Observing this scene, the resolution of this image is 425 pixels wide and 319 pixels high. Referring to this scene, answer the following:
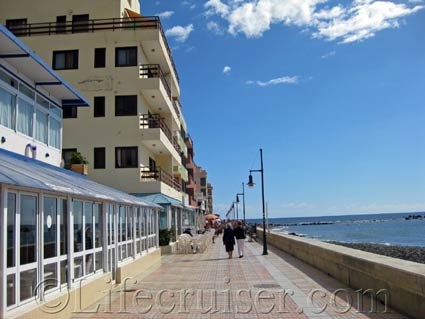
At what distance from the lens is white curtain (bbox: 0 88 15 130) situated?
491 inches

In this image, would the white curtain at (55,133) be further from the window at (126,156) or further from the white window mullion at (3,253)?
the window at (126,156)

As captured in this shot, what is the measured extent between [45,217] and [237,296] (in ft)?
16.4

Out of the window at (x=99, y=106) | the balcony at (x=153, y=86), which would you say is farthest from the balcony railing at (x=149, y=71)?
the window at (x=99, y=106)

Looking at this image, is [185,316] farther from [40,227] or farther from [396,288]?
[396,288]

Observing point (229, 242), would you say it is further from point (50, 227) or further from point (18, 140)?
point (50, 227)

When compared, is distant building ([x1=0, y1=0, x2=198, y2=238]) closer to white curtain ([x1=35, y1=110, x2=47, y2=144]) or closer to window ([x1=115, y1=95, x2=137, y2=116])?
window ([x1=115, y1=95, x2=137, y2=116])

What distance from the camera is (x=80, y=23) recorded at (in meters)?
32.0

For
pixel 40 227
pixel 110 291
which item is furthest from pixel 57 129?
pixel 40 227

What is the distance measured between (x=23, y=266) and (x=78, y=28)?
26.3m

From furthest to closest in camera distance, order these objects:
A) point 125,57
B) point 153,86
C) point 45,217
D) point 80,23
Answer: point 80,23, point 125,57, point 153,86, point 45,217

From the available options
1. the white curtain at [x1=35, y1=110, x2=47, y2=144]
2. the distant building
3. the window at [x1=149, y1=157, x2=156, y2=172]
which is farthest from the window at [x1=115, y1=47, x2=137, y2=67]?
the white curtain at [x1=35, y1=110, x2=47, y2=144]

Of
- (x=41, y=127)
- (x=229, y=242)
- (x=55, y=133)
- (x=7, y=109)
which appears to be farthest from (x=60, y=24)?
(x=7, y=109)

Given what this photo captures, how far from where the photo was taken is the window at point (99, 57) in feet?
102

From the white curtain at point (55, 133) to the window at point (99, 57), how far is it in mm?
14864
